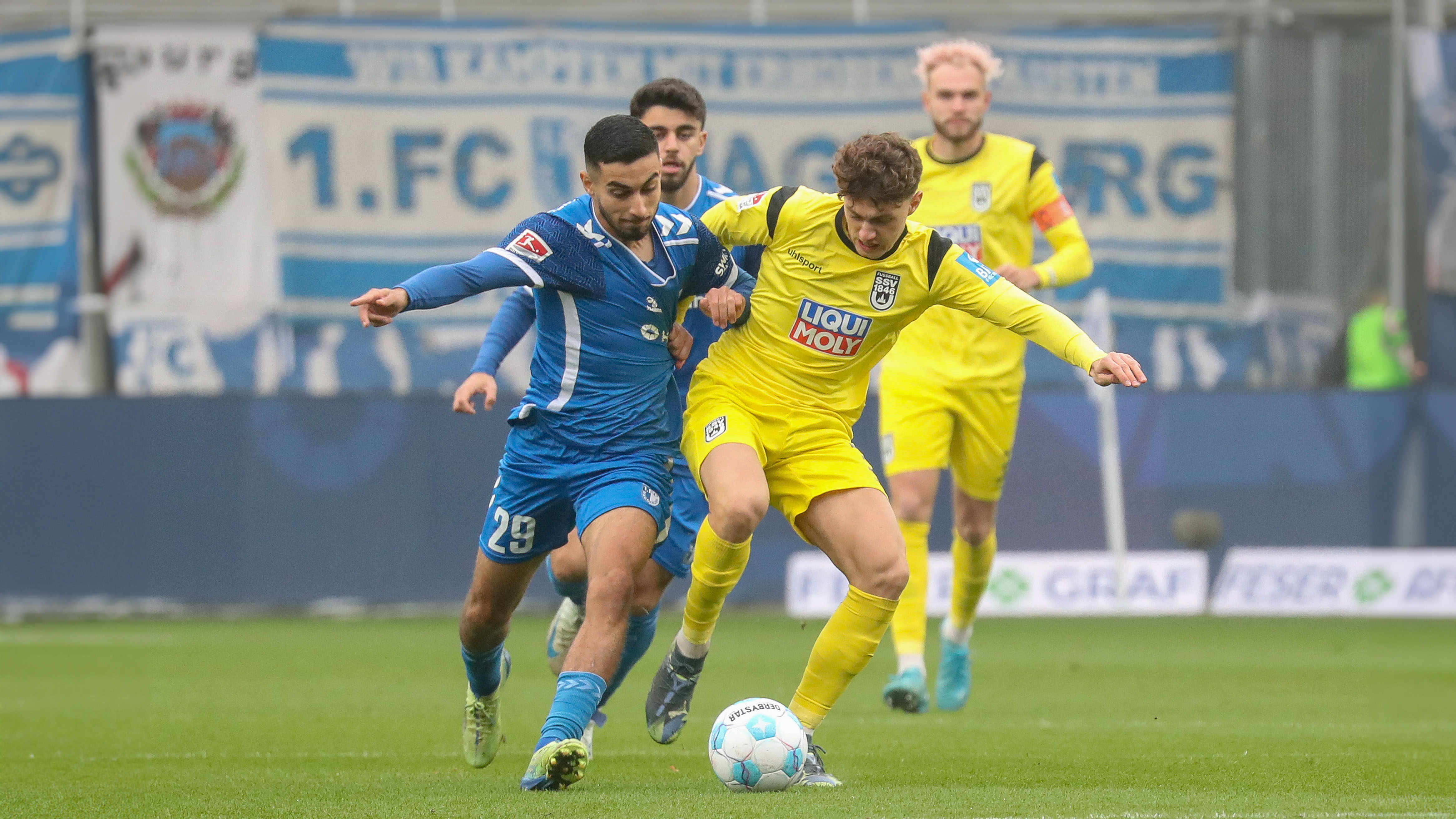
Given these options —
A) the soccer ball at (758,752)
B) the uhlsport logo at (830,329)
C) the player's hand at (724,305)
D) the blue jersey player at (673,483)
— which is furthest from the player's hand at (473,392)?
the soccer ball at (758,752)

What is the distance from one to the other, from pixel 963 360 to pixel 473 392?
117 inches

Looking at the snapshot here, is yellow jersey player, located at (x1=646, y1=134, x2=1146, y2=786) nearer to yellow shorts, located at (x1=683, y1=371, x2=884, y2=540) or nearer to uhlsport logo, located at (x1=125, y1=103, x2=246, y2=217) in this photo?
yellow shorts, located at (x1=683, y1=371, x2=884, y2=540)

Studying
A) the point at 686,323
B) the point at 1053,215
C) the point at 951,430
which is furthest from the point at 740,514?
the point at 1053,215

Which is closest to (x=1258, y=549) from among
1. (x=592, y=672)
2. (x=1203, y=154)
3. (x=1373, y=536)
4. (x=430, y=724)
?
(x=1373, y=536)

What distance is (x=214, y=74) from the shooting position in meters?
15.5

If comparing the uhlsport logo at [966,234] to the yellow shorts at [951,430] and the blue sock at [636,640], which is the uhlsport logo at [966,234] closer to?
the yellow shorts at [951,430]

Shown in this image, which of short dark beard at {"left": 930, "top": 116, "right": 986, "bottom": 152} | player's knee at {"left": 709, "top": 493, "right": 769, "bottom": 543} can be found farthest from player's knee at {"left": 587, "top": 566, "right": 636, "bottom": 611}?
short dark beard at {"left": 930, "top": 116, "right": 986, "bottom": 152}

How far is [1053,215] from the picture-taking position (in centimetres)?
830

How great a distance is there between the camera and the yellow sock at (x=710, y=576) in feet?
19.6

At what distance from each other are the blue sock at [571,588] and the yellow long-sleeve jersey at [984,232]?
2.08 metres

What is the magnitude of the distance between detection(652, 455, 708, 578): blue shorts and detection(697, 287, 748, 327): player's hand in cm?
75

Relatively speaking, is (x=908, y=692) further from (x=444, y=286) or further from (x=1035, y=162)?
(x=444, y=286)

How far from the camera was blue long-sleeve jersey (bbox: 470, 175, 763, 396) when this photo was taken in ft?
20.4

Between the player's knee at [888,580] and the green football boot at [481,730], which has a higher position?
the player's knee at [888,580]
